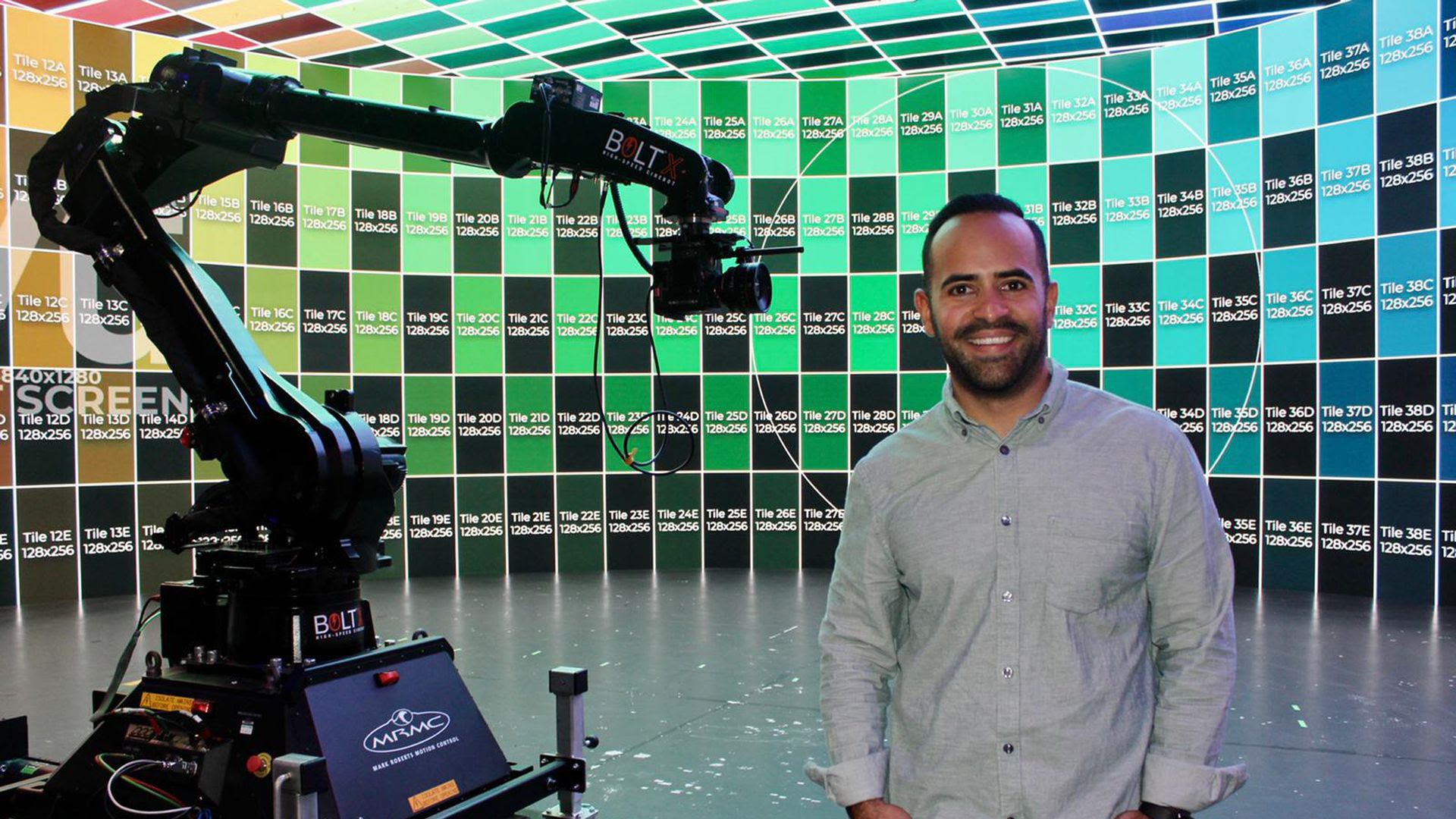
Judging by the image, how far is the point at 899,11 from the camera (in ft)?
22.5

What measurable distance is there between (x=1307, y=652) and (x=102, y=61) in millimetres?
7456

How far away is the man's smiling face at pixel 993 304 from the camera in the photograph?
59.4 inches

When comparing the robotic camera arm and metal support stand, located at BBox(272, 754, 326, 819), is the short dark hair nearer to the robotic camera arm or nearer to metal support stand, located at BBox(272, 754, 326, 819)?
the robotic camera arm

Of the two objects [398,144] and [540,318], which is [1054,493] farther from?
[540,318]

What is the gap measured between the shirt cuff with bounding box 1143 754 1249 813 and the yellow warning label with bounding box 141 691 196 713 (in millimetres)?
2197

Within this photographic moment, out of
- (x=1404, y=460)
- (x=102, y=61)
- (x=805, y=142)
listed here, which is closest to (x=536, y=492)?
(x=805, y=142)

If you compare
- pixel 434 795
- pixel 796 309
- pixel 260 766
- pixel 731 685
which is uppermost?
pixel 796 309

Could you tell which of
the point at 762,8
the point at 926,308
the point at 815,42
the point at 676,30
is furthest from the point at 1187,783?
the point at 815,42

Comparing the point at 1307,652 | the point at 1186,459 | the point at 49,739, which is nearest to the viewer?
the point at 1186,459

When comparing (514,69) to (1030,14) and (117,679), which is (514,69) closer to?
(1030,14)

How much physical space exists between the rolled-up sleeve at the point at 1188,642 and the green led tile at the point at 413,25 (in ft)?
21.3

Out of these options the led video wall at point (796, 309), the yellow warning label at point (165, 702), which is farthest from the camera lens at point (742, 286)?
the led video wall at point (796, 309)

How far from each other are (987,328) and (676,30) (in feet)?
20.6

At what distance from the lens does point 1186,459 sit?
4.85ft
